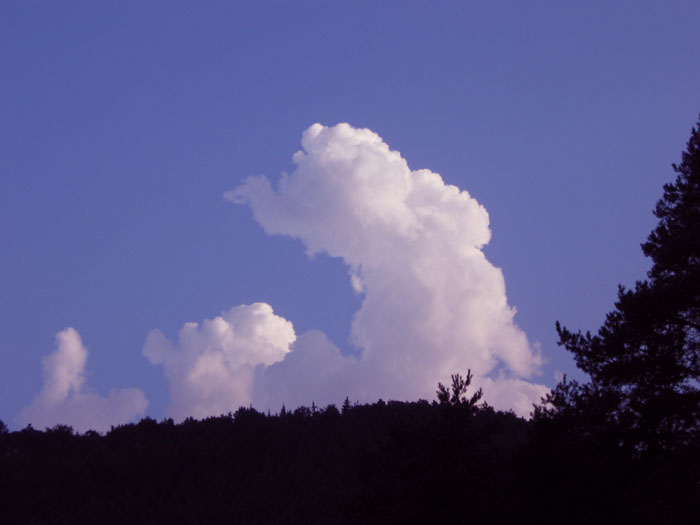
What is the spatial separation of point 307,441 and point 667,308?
2801cm

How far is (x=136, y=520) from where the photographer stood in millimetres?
34312

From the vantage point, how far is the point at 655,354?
59.8 ft

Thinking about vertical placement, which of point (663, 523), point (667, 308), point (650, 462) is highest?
point (667, 308)

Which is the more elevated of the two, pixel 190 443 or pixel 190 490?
pixel 190 443

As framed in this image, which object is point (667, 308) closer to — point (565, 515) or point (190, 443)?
point (565, 515)

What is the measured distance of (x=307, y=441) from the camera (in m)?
43.2

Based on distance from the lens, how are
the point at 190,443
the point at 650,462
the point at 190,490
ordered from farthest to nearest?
the point at 190,443 → the point at 190,490 → the point at 650,462

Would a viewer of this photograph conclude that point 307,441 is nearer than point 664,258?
No

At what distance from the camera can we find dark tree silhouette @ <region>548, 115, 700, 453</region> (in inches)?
695

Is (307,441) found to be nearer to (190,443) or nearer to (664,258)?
(190,443)

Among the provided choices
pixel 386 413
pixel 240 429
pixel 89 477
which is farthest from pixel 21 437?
pixel 386 413

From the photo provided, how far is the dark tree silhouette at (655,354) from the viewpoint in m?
17.6

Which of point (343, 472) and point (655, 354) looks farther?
point (343, 472)

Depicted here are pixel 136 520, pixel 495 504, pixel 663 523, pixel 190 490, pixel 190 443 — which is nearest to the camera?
pixel 663 523
